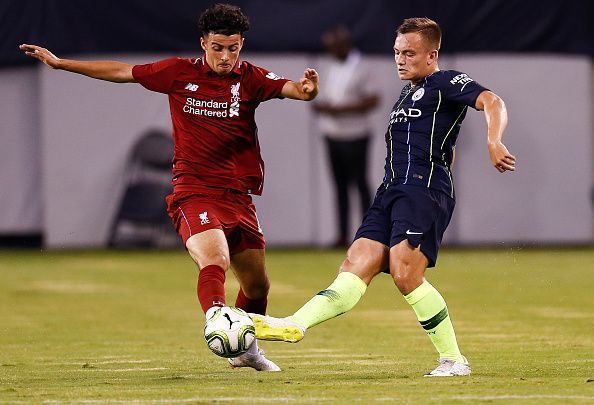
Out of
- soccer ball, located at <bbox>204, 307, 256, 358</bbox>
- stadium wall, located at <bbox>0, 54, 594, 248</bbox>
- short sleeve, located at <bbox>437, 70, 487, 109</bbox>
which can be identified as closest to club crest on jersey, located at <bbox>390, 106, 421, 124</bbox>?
short sleeve, located at <bbox>437, 70, 487, 109</bbox>

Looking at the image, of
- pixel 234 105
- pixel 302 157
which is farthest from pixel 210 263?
pixel 302 157

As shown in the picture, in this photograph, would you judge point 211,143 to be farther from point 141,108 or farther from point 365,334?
point 141,108

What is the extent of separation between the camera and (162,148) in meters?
20.8

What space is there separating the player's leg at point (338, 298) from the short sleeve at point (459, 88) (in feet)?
3.00

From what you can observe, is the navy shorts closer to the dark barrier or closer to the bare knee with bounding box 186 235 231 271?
the bare knee with bounding box 186 235 231 271

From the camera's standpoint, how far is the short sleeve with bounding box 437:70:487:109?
7703 mm

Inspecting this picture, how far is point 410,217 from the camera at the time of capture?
7723 mm

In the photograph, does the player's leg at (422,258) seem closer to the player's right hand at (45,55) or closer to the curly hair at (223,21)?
the curly hair at (223,21)

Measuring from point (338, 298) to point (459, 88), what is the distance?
134 cm

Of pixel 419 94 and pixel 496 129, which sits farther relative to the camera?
pixel 419 94

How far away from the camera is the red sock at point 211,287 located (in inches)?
299

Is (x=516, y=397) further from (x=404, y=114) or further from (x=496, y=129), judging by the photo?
(x=404, y=114)

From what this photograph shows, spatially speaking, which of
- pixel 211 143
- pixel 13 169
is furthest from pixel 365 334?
pixel 13 169

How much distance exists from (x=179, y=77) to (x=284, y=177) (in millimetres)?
Answer: 12742
